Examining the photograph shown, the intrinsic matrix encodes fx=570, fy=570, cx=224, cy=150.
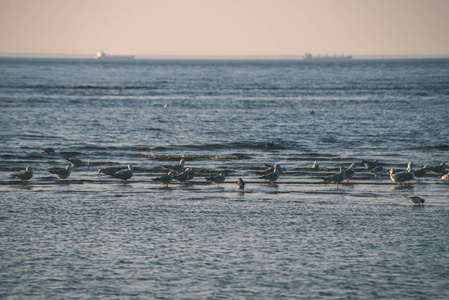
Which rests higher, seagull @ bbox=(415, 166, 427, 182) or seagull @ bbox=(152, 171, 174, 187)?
seagull @ bbox=(415, 166, 427, 182)

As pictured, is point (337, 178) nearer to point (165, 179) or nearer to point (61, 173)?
point (165, 179)

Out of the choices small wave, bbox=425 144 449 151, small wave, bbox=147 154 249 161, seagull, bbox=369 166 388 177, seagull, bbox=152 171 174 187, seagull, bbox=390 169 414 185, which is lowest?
small wave, bbox=147 154 249 161

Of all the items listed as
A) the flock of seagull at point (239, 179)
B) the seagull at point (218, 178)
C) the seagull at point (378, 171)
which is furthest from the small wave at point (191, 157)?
the seagull at point (378, 171)

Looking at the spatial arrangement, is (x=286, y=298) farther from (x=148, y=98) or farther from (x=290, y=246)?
(x=148, y=98)

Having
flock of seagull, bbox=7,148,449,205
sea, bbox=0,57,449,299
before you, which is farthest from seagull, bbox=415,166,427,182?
sea, bbox=0,57,449,299

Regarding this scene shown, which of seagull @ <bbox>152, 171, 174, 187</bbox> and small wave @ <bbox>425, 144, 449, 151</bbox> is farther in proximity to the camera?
small wave @ <bbox>425, 144, 449, 151</bbox>

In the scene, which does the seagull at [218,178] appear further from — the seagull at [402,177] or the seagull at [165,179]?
the seagull at [402,177]

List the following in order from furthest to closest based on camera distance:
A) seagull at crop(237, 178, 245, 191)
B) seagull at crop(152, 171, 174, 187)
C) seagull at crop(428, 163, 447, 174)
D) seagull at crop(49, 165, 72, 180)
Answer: seagull at crop(428, 163, 447, 174) → seagull at crop(49, 165, 72, 180) → seagull at crop(152, 171, 174, 187) → seagull at crop(237, 178, 245, 191)

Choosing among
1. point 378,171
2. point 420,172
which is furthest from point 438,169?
point 378,171

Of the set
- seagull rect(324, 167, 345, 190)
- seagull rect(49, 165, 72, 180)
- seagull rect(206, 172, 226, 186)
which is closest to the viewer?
seagull rect(324, 167, 345, 190)

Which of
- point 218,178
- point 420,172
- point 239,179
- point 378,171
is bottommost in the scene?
point 218,178

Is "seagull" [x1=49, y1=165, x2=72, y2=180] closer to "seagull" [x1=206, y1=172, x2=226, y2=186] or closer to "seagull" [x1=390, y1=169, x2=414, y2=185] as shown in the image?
"seagull" [x1=206, y1=172, x2=226, y2=186]

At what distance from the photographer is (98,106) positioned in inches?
3022

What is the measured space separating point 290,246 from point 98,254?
4576 mm
